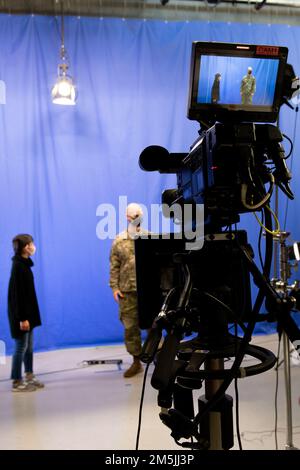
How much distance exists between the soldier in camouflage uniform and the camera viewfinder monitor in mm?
2292

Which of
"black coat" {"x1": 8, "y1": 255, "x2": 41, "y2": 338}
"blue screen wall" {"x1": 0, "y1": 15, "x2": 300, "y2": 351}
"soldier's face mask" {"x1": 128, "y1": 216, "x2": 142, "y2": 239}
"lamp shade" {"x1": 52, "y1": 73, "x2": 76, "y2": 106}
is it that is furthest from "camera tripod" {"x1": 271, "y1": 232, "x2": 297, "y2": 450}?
"lamp shade" {"x1": 52, "y1": 73, "x2": 76, "y2": 106}

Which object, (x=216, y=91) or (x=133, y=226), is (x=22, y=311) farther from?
(x=216, y=91)

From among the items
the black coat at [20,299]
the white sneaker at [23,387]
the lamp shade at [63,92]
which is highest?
the lamp shade at [63,92]

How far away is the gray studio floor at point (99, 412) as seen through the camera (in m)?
2.10

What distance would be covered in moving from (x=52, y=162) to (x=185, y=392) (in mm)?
3317

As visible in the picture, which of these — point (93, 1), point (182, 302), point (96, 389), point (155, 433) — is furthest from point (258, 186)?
point (93, 1)

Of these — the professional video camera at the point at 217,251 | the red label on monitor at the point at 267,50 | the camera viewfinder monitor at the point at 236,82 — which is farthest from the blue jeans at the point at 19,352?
the red label on monitor at the point at 267,50

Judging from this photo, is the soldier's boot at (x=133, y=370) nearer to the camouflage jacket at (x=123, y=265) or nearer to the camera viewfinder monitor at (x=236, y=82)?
the camouflage jacket at (x=123, y=265)

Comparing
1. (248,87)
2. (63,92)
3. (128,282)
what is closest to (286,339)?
(248,87)

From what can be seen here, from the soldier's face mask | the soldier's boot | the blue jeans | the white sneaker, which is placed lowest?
the white sneaker

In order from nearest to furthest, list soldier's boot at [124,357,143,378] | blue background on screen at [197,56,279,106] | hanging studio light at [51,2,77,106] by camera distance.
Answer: blue background on screen at [197,56,279,106] < soldier's boot at [124,357,143,378] < hanging studio light at [51,2,77,106]

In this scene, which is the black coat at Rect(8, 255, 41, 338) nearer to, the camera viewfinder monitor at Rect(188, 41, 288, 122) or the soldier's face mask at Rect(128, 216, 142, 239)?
the soldier's face mask at Rect(128, 216, 142, 239)

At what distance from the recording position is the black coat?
2971 millimetres

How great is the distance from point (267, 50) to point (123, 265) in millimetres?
2515
